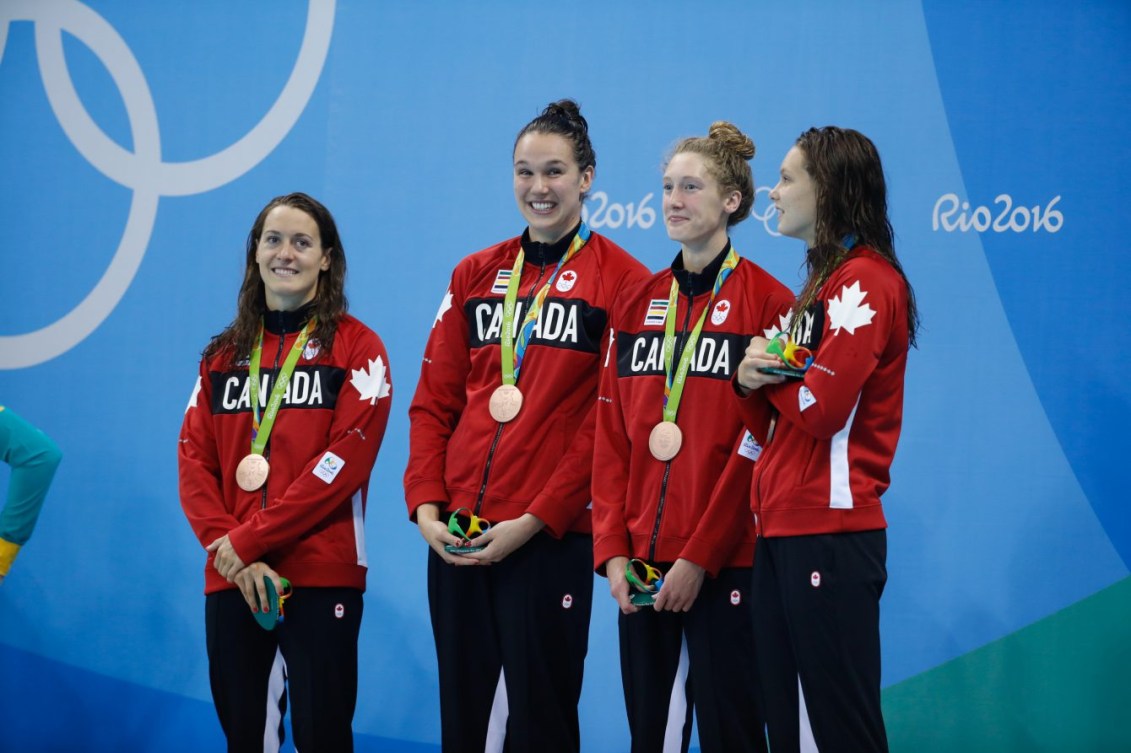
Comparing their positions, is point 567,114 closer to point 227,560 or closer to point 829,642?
point 227,560

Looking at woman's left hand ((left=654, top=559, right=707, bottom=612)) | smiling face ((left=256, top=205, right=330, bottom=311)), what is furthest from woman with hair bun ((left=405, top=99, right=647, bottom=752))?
smiling face ((left=256, top=205, right=330, bottom=311))

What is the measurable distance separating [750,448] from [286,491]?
116cm

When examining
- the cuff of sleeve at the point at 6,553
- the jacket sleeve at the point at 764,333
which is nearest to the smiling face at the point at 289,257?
the cuff of sleeve at the point at 6,553

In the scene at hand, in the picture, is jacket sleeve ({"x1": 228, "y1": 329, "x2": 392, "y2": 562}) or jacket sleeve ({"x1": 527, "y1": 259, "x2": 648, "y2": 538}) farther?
jacket sleeve ({"x1": 228, "y1": 329, "x2": 392, "y2": 562})

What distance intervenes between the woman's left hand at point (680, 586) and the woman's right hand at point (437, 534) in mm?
461

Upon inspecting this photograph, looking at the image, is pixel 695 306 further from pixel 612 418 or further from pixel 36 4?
pixel 36 4

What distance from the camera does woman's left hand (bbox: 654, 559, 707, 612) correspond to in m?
2.74

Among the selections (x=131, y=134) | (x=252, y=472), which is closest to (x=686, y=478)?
(x=252, y=472)

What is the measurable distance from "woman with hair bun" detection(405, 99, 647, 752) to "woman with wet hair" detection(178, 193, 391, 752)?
219 mm

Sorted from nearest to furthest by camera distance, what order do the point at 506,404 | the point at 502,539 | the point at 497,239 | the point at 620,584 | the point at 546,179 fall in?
1. the point at 620,584
2. the point at 502,539
3. the point at 506,404
4. the point at 546,179
5. the point at 497,239

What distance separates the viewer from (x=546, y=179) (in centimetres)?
315

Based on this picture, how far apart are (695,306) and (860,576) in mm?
801

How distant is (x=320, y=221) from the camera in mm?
3398

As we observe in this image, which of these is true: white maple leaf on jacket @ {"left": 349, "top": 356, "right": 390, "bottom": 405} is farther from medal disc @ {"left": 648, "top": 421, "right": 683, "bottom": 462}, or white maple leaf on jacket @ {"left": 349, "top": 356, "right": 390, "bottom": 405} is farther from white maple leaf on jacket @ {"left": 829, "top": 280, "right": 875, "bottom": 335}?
white maple leaf on jacket @ {"left": 829, "top": 280, "right": 875, "bottom": 335}
